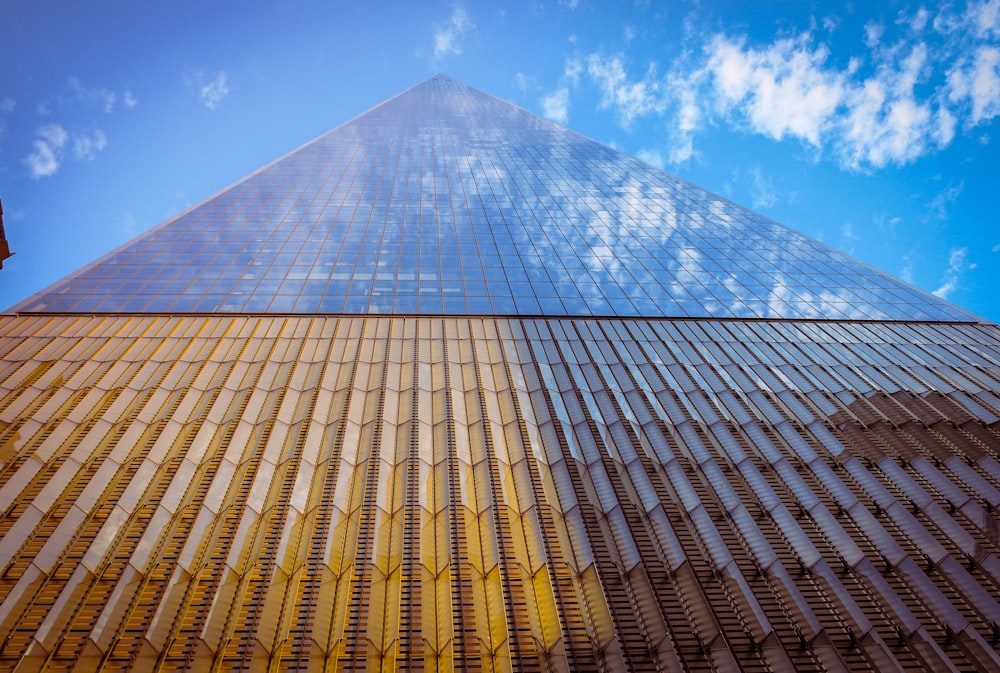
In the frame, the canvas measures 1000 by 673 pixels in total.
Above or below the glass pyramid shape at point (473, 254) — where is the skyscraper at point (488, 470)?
above

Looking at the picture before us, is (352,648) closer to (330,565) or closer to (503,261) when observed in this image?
(330,565)

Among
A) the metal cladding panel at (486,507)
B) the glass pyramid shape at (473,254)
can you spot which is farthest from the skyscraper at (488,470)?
the glass pyramid shape at (473,254)

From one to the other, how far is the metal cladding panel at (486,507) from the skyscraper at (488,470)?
2.6 inches

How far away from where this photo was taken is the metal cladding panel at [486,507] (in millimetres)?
9547

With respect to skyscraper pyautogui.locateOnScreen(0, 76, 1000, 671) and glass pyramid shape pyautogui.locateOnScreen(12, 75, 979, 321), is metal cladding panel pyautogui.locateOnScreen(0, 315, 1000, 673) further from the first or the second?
glass pyramid shape pyautogui.locateOnScreen(12, 75, 979, 321)

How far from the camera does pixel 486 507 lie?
12633mm

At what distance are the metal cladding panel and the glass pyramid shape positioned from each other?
16.4ft

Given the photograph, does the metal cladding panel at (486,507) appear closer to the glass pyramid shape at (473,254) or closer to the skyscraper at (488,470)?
the skyscraper at (488,470)

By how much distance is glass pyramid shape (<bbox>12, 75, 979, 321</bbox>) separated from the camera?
2509 cm

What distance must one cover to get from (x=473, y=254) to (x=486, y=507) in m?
20.0

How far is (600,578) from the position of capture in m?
10.9

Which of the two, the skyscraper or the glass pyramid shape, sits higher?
the skyscraper

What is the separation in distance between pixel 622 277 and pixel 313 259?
17120 mm

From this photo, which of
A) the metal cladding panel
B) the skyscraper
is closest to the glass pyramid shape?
the skyscraper
